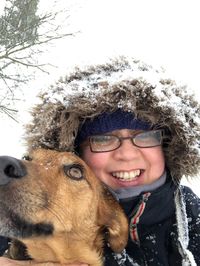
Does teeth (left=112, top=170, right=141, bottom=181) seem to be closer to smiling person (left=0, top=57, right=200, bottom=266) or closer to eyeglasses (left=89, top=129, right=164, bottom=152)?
smiling person (left=0, top=57, right=200, bottom=266)

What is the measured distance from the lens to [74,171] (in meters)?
3.47

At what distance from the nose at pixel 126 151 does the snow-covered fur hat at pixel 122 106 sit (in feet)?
0.84

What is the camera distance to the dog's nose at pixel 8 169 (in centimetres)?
281

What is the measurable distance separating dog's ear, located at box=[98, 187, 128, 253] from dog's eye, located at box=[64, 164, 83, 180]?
0.93 feet

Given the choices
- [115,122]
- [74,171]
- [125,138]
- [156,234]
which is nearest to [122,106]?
[115,122]

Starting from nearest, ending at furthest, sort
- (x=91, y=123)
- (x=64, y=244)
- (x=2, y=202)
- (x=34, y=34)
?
(x=2, y=202), (x=64, y=244), (x=91, y=123), (x=34, y=34)

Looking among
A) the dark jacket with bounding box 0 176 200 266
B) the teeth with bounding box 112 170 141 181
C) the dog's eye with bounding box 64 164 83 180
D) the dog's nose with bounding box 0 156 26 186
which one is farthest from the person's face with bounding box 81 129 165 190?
the dog's nose with bounding box 0 156 26 186

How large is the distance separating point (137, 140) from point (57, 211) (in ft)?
3.31

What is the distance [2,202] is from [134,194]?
4.00 feet

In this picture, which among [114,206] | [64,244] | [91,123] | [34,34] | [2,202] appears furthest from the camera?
[34,34]

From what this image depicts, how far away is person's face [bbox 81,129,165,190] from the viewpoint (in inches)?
150

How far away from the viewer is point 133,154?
3.80 meters

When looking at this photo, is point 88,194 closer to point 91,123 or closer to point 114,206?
point 114,206

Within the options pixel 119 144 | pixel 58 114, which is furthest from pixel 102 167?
pixel 58 114
